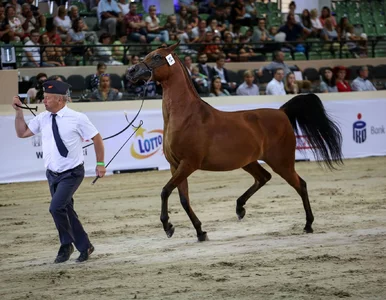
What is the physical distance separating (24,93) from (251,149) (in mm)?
7936

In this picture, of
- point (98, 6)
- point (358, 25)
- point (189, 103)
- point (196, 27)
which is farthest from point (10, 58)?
point (358, 25)

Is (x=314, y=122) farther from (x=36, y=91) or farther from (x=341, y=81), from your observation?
(x=341, y=81)

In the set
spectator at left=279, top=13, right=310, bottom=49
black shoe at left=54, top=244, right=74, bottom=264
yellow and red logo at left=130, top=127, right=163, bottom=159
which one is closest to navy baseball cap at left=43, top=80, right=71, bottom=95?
black shoe at left=54, top=244, right=74, bottom=264

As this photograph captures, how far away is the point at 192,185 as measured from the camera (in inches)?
600

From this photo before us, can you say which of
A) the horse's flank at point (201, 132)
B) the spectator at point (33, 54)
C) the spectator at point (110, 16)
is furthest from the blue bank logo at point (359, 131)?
the horse's flank at point (201, 132)

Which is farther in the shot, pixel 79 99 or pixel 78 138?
pixel 79 99

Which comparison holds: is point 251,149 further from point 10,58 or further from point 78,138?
point 10,58

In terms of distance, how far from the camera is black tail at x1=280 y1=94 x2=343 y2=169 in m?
10.9

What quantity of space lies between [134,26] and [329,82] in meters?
5.06

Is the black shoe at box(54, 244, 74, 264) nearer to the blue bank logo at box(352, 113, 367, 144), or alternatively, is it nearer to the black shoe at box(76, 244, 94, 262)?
the black shoe at box(76, 244, 94, 262)

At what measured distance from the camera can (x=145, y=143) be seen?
16516mm

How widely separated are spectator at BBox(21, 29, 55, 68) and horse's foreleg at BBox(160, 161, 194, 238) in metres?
9.67

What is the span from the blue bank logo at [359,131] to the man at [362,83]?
1959mm

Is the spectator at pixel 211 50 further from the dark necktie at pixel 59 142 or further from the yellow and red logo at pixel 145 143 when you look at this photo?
the dark necktie at pixel 59 142
